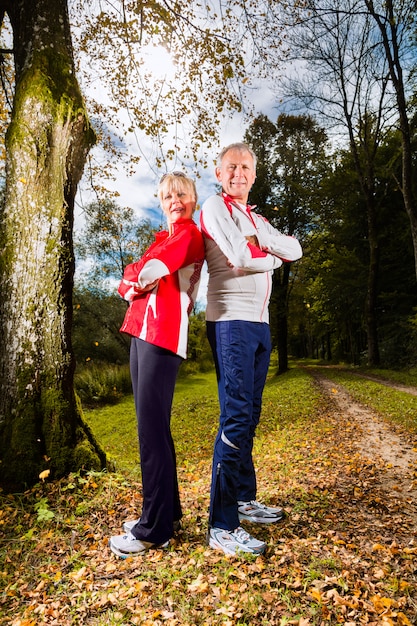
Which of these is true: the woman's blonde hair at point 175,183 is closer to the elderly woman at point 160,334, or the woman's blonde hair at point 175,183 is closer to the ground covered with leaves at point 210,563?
the elderly woman at point 160,334

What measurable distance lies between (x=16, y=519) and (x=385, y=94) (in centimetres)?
1849

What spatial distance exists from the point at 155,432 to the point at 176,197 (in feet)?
5.18

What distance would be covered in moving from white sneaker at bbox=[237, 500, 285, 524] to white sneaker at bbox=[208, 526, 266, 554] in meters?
0.40

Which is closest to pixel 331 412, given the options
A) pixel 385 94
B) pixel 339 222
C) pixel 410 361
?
pixel 410 361

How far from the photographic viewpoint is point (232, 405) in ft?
8.75

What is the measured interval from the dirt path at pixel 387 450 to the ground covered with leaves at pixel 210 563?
0.05 m

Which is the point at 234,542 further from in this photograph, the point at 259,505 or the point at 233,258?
the point at 233,258

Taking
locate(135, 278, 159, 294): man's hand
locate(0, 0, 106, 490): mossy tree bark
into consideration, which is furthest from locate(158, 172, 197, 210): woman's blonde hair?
locate(0, 0, 106, 490): mossy tree bark

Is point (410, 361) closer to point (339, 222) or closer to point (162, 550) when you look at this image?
point (339, 222)

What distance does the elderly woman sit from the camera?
2.55 meters

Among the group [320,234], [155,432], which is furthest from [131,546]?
[320,234]

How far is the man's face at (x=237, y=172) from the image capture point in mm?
2820

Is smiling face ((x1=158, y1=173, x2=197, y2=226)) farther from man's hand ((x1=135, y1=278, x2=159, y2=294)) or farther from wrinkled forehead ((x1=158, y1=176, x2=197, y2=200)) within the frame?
man's hand ((x1=135, y1=278, x2=159, y2=294))

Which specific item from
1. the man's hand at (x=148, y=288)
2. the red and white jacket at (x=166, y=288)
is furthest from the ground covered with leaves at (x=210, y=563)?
the man's hand at (x=148, y=288)
